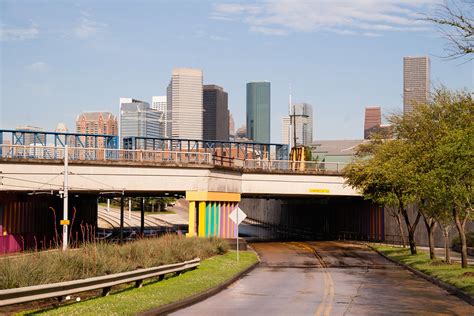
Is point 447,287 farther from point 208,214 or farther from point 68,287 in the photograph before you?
point 208,214

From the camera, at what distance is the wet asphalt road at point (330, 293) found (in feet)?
67.8

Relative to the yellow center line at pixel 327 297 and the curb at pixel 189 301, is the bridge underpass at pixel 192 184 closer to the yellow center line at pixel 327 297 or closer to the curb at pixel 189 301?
the yellow center line at pixel 327 297

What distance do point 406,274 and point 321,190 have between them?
32990 millimetres

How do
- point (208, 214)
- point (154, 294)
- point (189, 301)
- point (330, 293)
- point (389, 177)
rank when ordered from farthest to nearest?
point (208, 214) → point (389, 177) → point (330, 293) → point (189, 301) → point (154, 294)

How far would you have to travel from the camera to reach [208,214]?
56875 mm

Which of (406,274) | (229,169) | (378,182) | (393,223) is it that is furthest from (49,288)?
(393,223)

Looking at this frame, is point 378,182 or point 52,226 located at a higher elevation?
point 378,182

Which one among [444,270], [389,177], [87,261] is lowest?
[444,270]

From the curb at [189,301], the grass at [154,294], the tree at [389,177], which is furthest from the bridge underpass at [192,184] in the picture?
the curb at [189,301]

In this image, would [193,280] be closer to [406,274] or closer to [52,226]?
[406,274]

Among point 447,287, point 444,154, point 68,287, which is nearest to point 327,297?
point 447,287

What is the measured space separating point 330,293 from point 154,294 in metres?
6.84

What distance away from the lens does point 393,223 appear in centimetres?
6962

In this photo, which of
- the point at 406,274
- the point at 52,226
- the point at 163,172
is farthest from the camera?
the point at 52,226
